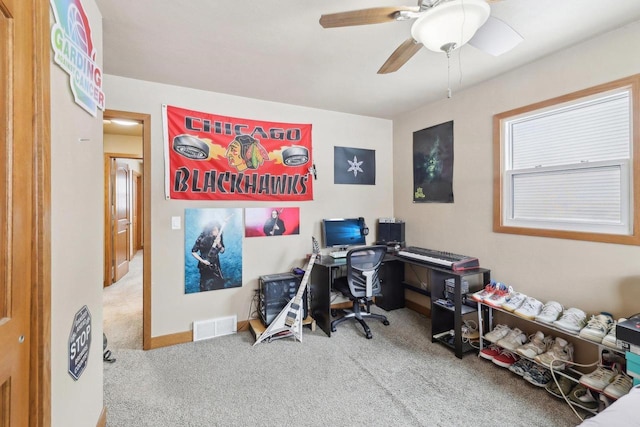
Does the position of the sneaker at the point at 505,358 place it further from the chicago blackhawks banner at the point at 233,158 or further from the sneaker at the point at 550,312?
the chicago blackhawks banner at the point at 233,158

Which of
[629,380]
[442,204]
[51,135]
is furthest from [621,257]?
[51,135]

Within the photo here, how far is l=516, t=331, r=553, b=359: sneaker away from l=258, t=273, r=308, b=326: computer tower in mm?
1945

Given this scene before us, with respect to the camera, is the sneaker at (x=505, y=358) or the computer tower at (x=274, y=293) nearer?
the sneaker at (x=505, y=358)

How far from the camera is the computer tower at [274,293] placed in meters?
2.84

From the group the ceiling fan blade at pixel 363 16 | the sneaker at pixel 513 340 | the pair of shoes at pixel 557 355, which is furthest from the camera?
the sneaker at pixel 513 340

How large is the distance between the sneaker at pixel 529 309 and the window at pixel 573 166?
1.82 ft

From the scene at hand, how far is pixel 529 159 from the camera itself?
2443mm

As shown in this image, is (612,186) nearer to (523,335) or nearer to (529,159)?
(529,159)

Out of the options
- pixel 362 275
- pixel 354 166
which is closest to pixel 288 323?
pixel 362 275

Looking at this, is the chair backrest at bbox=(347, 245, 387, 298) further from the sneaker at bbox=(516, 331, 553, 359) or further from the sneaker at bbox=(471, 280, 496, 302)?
the sneaker at bbox=(516, 331, 553, 359)

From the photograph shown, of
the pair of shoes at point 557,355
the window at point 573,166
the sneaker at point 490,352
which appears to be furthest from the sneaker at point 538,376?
the window at point 573,166

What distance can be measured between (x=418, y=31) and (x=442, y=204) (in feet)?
7.14

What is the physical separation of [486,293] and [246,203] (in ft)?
8.13

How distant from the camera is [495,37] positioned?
1496mm
